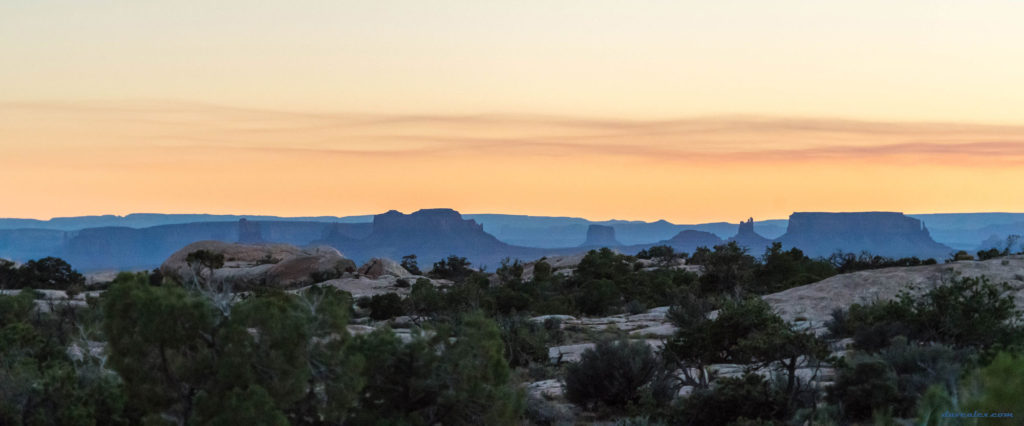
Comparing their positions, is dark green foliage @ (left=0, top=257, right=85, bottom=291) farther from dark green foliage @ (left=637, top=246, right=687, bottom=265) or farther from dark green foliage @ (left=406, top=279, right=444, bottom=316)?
dark green foliage @ (left=637, top=246, right=687, bottom=265)

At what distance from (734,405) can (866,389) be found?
2.24 metres

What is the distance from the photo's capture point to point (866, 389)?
54.0ft

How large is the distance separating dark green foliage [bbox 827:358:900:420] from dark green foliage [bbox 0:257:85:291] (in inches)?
2043

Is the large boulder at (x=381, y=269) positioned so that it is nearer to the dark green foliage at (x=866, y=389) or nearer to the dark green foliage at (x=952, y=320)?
the dark green foliage at (x=952, y=320)

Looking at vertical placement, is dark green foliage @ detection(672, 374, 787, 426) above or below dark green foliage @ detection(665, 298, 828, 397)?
below

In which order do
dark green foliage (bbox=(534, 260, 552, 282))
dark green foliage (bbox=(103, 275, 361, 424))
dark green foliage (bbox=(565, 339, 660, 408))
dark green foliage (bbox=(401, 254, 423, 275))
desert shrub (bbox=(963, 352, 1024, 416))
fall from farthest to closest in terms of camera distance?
dark green foliage (bbox=(401, 254, 423, 275)) < dark green foliage (bbox=(534, 260, 552, 282)) < dark green foliage (bbox=(565, 339, 660, 408)) < dark green foliage (bbox=(103, 275, 361, 424)) < desert shrub (bbox=(963, 352, 1024, 416))

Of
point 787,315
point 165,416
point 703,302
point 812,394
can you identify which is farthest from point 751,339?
point 787,315

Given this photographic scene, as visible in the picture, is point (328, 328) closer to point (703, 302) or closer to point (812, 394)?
point (812, 394)

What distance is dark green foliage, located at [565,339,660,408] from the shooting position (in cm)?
2006

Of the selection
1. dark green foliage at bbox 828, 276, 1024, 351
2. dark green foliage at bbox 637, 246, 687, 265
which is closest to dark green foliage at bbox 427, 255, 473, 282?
dark green foliage at bbox 637, 246, 687, 265

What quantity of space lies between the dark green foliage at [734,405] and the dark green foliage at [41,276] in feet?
165

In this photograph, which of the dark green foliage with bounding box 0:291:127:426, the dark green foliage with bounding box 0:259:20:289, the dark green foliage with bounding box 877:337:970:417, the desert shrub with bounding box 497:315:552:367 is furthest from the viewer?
the dark green foliage with bounding box 0:259:20:289

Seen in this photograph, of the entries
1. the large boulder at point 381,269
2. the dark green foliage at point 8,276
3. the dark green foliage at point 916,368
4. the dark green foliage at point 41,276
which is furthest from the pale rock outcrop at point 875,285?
the dark green foliage at point 8,276

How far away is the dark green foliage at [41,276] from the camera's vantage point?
2334 inches
